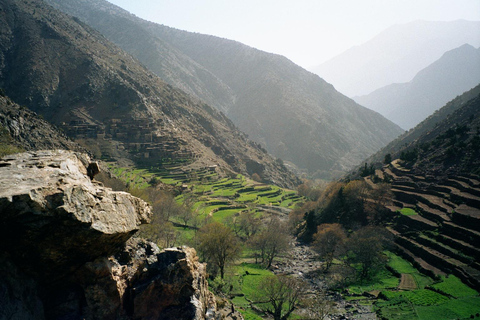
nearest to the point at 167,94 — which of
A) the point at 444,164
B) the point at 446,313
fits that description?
the point at 444,164

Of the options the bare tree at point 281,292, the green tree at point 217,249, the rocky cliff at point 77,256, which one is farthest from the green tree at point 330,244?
the rocky cliff at point 77,256

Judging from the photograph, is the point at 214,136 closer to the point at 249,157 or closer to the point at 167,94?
the point at 249,157

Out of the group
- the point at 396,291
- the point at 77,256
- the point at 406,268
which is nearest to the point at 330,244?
the point at 406,268

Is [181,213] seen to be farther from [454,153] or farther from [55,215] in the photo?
[454,153]

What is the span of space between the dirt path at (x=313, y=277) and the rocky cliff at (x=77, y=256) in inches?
912

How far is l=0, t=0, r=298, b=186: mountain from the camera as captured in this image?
270 ft

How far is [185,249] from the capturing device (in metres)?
10.0

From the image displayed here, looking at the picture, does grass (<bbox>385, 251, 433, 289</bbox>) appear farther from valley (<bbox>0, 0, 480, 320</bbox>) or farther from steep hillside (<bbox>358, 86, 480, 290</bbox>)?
steep hillside (<bbox>358, 86, 480, 290</bbox>)

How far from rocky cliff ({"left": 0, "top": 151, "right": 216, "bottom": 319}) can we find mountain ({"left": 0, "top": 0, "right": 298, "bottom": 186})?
7431 centimetres

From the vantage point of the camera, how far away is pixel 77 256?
685 cm

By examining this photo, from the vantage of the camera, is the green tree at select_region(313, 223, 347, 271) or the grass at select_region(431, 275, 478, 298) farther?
the green tree at select_region(313, 223, 347, 271)

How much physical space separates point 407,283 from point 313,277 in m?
12.1

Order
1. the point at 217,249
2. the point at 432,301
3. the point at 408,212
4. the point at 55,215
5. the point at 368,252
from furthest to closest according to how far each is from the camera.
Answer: the point at 408,212 < the point at 368,252 < the point at 217,249 < the point at 432,301 < the point at 55,215

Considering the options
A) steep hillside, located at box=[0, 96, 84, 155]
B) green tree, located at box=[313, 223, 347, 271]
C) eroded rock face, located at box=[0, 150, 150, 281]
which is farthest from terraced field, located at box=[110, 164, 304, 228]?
eroded rock face, located at box=[0, 150, 150, 281]
